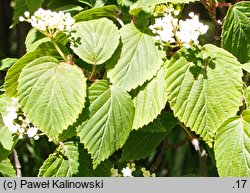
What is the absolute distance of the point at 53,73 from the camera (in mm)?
1216

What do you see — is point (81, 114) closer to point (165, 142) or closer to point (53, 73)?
point (53, 73)

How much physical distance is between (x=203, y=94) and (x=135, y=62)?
19 centimetres

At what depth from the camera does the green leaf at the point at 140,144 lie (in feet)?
4.75

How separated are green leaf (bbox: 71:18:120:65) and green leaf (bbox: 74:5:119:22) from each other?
33mm

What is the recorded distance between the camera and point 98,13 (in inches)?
52.7

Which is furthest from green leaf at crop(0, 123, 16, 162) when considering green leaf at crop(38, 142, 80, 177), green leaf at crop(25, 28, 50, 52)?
green leaf at crop(25, 28, 50, 52)

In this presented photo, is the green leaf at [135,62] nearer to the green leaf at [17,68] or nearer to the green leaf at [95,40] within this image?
the green leaf at [95,40]

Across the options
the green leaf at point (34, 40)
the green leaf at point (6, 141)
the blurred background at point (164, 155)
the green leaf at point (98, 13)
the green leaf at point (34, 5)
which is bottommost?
the blurred background at point (164, 155)

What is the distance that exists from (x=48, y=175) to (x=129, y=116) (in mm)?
305

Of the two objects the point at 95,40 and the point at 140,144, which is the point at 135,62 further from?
the point at 140,144

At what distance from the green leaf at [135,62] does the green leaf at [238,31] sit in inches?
7.9

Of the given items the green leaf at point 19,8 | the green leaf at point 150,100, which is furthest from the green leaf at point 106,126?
the green leaf at point 19,8

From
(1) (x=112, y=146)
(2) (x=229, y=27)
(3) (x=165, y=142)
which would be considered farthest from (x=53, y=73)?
(3) (x=165, y=142)

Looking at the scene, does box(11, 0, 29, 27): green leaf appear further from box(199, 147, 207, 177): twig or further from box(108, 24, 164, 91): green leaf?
box(199, 147, 207, 177): twig
